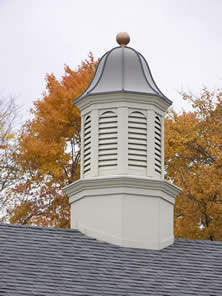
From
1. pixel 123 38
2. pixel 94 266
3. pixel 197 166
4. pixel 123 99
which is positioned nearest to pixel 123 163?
pixel 123 99

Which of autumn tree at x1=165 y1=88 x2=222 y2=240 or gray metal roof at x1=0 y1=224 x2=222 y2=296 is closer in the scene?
gray metal roof at x1=0 y1=224 x2=222 y2=296

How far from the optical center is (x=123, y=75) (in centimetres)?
1702

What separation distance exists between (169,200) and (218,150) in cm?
1008

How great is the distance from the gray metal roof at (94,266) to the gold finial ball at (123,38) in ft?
15.7

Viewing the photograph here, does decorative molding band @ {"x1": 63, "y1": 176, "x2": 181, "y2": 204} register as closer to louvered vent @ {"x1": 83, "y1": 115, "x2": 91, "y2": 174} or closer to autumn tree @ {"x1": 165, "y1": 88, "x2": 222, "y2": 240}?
louvered vent @ {"x1": 83, "y1": 115, "x2": 91, "y2": 174}

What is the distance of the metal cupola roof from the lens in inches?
659

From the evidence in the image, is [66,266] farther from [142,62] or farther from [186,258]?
[142,62]

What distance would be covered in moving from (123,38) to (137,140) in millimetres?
2741

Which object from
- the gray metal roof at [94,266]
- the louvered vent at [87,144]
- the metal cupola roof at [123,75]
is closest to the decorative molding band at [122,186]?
the louvered vent at [87,144]

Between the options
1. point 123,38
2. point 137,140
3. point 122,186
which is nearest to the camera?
point 122,186

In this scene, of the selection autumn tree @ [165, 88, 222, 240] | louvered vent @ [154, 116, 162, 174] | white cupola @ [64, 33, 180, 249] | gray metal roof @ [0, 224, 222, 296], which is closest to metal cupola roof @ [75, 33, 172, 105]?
white cupola @ [64, 33, 180, 249]

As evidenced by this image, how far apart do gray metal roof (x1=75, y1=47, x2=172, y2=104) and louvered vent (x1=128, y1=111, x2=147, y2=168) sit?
2.00 ft

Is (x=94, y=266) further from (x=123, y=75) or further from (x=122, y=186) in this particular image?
(x=123, y=75)

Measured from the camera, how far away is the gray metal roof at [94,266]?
42.3 feet
